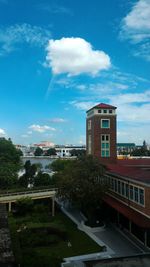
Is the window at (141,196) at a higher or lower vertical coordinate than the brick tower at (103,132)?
lower

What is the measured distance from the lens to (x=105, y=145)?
1714 inches

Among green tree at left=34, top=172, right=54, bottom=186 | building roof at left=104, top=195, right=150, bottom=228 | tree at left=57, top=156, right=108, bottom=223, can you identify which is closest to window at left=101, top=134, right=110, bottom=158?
green tree at left=34, top=172, right=54, bottom=186

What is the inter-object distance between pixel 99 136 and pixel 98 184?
14.3 metres

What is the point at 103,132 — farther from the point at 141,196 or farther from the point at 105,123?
the point at 141,196

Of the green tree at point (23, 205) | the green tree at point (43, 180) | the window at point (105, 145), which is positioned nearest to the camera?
the green tree at point (23, 205)

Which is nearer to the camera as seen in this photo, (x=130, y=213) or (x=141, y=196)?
(x=141, y=196)

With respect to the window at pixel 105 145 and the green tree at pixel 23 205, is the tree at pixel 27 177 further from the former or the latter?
the green tree at pixel 23 205

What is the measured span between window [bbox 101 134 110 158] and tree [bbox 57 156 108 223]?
12.6 m

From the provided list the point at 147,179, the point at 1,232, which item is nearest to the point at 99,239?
the point at 147,179

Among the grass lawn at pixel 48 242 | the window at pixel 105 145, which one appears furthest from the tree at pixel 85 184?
the window at pixel 105 145

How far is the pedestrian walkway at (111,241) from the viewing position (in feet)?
75.3

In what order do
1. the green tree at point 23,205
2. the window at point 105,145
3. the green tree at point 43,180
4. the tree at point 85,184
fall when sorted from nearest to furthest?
the tree at point 85,184 < the green tree at point 23,205 < the window at point 105,145 < the green tree at point 43,180

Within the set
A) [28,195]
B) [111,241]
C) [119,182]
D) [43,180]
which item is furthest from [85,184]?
[43,180]

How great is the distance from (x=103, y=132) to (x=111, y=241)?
64.5ft
